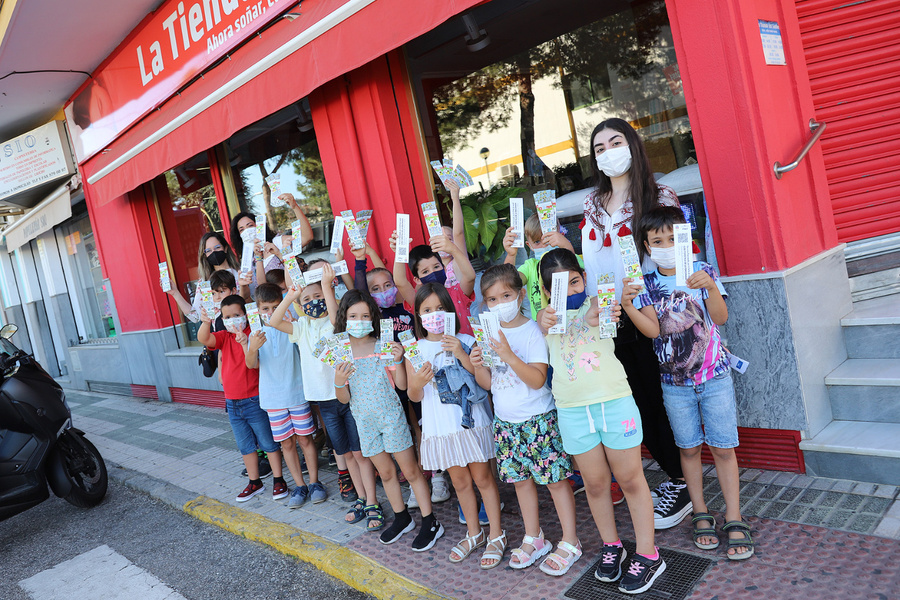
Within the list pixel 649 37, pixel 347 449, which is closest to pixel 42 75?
pixel 347 449

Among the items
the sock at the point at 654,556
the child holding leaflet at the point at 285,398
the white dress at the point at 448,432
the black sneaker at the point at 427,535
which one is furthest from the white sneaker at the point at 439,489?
the sock at the point at 654,556

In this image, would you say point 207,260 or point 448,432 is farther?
point 207,260

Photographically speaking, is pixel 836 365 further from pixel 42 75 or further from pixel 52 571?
pixel 42 75

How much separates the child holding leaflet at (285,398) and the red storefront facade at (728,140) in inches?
49.3

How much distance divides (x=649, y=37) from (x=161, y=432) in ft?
21.5

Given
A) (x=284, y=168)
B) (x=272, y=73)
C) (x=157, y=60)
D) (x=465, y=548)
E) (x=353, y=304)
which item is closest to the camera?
(x=465, y=548)

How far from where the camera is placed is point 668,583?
2676 mm

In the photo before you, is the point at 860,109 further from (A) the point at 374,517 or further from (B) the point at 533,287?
(A) the point at 374,517

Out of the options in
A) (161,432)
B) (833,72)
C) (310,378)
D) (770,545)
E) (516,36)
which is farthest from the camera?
(161,432)

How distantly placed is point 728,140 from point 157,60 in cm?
667

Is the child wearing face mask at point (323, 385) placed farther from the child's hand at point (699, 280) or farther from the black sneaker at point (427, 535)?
the child's hand at point (699, 280)

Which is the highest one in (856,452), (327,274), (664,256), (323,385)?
(327,274)

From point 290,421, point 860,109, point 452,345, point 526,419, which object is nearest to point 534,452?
point 526,419

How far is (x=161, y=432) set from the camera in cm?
745
